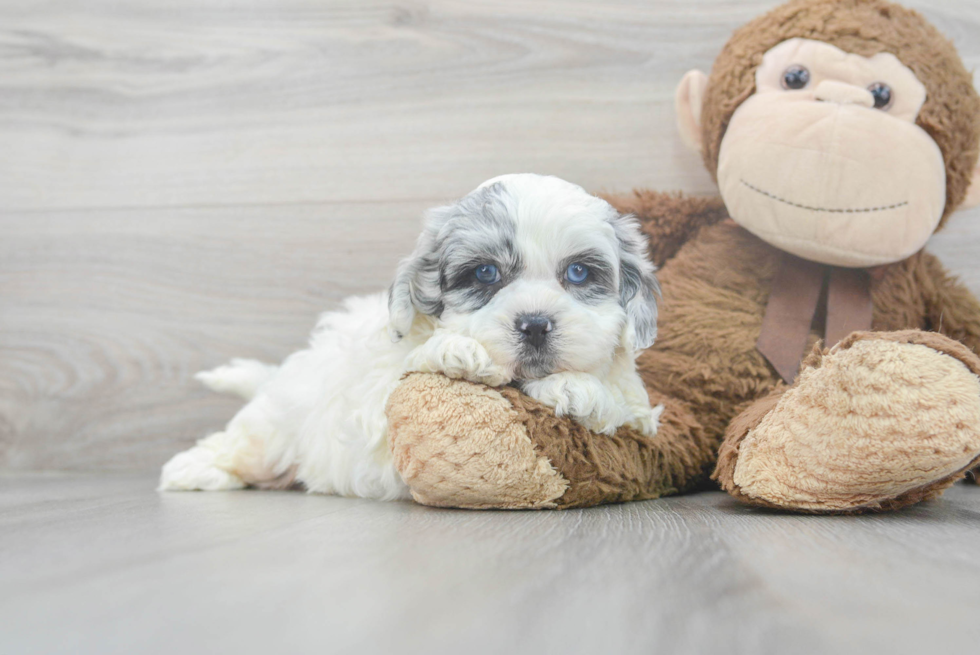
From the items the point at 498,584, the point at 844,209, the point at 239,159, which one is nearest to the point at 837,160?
the point at 844,209

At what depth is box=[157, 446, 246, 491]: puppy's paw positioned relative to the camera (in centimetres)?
143

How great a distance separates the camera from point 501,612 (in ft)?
1.85

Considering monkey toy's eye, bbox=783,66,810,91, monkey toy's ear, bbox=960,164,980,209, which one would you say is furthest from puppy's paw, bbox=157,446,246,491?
monkey toy's ear, bbox=960,164,980,209

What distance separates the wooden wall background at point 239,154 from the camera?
5.72 feet

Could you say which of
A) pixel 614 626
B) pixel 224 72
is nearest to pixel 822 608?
pixel 614 626

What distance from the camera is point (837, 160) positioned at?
1.23 meters

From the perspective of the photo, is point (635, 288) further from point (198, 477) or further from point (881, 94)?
point (198, 477)

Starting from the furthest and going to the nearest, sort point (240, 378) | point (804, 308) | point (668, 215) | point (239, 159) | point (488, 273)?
1. point (239, 159)
2. point (240, 378)
3. point (668, 215)
4. point (804, 308)
5. point (488, 273)

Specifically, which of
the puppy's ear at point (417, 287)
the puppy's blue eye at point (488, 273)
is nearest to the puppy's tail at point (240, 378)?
the puppy's ear at point (417, 287)

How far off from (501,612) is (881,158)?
1.04 m

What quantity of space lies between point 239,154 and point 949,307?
158cm

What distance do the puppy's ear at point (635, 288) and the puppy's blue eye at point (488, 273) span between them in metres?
0.20

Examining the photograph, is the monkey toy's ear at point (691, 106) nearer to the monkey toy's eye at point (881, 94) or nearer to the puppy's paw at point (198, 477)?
the monkey toy's eye at point (881, 94)

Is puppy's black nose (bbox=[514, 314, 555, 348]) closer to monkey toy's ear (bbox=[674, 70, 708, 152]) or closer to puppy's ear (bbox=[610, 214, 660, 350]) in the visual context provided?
puppy's ear (bbox=[610, 214, 660, 350])
